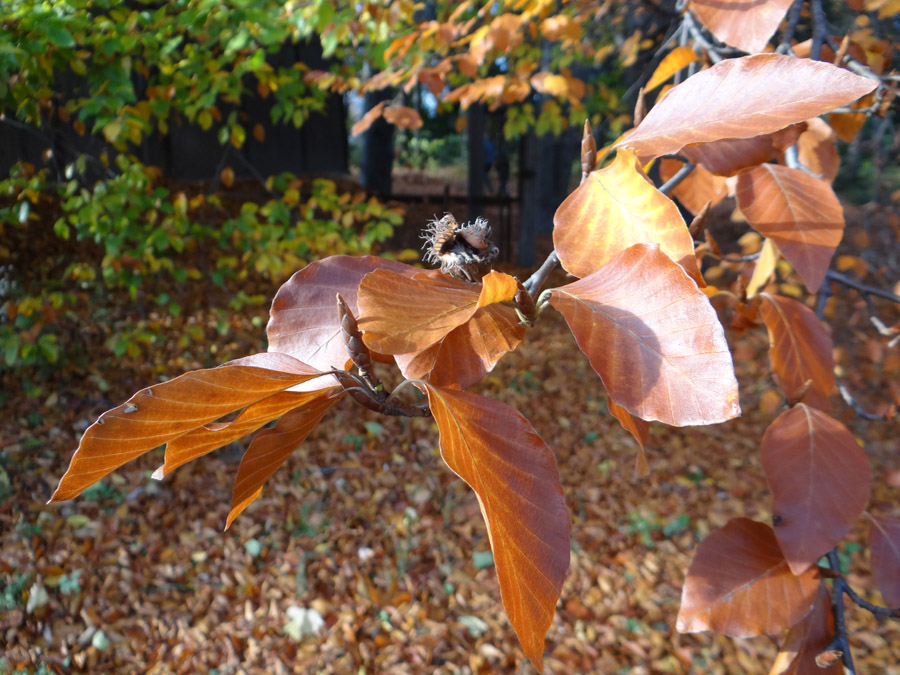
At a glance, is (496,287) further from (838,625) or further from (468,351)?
(838,625)

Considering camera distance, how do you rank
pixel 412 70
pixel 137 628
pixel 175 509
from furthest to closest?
pixel 175 509 → pixel 412 70 → pixel 137 628

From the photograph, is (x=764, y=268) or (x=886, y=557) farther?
(x=764, y=268)

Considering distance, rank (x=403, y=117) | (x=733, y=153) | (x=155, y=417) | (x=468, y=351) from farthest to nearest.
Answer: (x=403, y=117) → (x=733, y=153) → (x=468, y=351) → (x=155, y=417)

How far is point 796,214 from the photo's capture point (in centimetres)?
70

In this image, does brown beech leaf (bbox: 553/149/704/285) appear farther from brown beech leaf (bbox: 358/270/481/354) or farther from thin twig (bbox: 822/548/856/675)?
thin twig (bbox: 822/548/856/675)

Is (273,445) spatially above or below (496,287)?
below

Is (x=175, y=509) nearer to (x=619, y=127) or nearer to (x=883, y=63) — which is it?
(x=883, y=63)

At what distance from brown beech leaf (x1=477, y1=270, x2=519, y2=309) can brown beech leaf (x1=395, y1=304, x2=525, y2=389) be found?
0.05 meters

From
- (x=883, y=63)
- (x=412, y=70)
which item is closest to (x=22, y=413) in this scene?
(x=412, y=70)

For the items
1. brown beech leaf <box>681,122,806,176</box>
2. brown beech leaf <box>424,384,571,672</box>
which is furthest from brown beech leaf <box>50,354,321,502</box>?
brown beech leaf <box>681,122,806,176</box>

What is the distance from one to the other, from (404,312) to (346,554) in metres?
2.48

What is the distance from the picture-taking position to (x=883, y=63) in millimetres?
1230

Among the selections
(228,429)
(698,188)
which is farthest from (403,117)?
(228,429)

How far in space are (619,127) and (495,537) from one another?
4.29 metres
